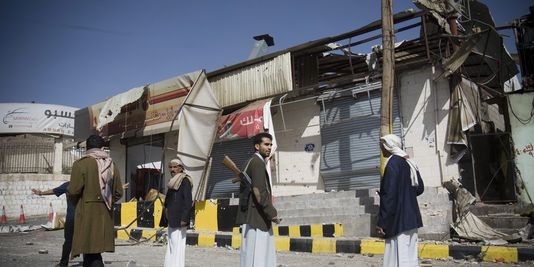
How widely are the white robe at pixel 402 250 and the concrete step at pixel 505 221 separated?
16.9ft

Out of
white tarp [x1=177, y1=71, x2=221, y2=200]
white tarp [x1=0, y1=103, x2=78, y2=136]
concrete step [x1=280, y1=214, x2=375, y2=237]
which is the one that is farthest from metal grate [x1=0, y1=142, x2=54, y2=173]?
concrete step [x1=280, y1=214, x2=375, y2=237]

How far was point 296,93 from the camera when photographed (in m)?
11.8

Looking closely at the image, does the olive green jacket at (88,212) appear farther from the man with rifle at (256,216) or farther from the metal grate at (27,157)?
the metal grate at (27,157)

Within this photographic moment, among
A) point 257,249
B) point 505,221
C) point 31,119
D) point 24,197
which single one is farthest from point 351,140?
point 31,119

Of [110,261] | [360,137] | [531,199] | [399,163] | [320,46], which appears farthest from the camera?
[320,46]

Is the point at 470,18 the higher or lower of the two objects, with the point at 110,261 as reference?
higher

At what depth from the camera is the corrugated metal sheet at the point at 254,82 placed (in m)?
11.2

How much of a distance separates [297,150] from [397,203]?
25.3ft

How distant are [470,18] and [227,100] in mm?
6793

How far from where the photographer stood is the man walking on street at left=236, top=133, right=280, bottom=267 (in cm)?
426

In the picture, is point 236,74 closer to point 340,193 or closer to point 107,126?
point 340,193

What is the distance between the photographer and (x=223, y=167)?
13.1 metres

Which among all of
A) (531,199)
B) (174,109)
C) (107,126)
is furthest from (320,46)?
(107,126)

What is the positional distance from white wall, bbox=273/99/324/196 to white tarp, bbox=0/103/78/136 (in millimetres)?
32376
